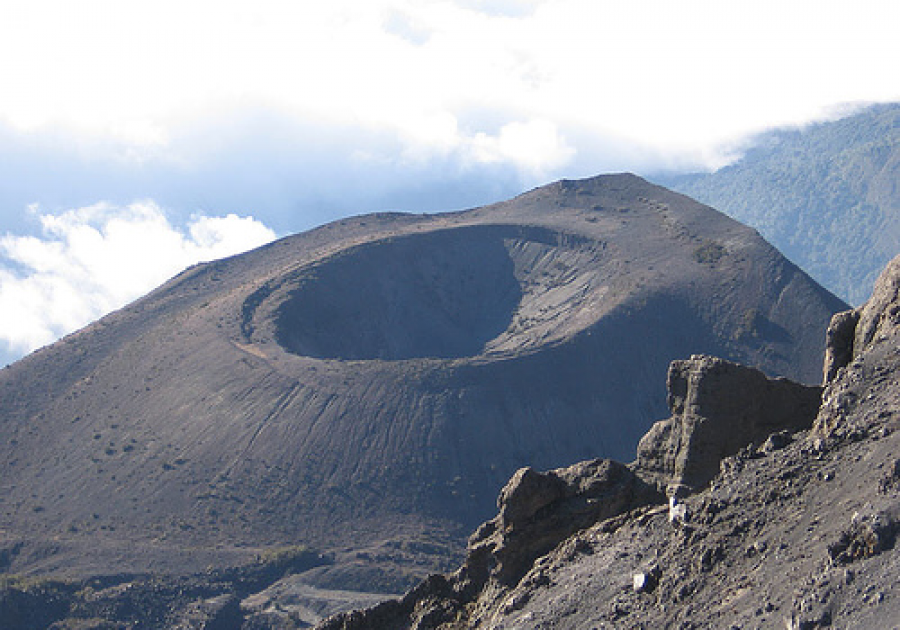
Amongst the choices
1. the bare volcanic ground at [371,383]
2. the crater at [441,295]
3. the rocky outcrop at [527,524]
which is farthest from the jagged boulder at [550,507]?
the crater at [441,295]

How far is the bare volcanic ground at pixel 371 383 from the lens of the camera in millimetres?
75938

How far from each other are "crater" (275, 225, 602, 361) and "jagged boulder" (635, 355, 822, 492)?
7823cm

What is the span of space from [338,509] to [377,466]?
4.95m

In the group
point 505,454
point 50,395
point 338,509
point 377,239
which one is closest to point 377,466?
point 338,509

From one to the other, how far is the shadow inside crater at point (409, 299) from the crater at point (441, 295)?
4.5 inches

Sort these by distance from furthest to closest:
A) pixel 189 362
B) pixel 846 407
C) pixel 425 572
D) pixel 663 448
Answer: pixel 189 362 → pixel 425 572 → pixel 663 448 → pixel 846 407

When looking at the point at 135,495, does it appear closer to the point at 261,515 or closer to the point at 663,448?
the point at 261,515

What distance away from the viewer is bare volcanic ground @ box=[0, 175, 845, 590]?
75938mm

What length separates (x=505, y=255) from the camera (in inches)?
4865

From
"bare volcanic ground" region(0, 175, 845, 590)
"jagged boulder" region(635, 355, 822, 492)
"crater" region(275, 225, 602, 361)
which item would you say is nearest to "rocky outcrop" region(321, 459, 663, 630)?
"jagged boulder" region(635, 355, 822, 492)

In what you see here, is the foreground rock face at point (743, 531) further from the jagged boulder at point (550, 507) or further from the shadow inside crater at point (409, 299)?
the shadow inside crater at point (409, 299)

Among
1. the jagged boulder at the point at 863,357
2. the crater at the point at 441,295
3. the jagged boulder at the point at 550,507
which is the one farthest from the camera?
the crater at the point at 441,295

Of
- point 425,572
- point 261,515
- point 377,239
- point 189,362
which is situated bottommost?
point 425,572

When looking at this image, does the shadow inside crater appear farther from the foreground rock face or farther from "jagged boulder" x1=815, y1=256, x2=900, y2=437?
"jagged boulder" x1=815, y1=256, x2=900, y2=437
